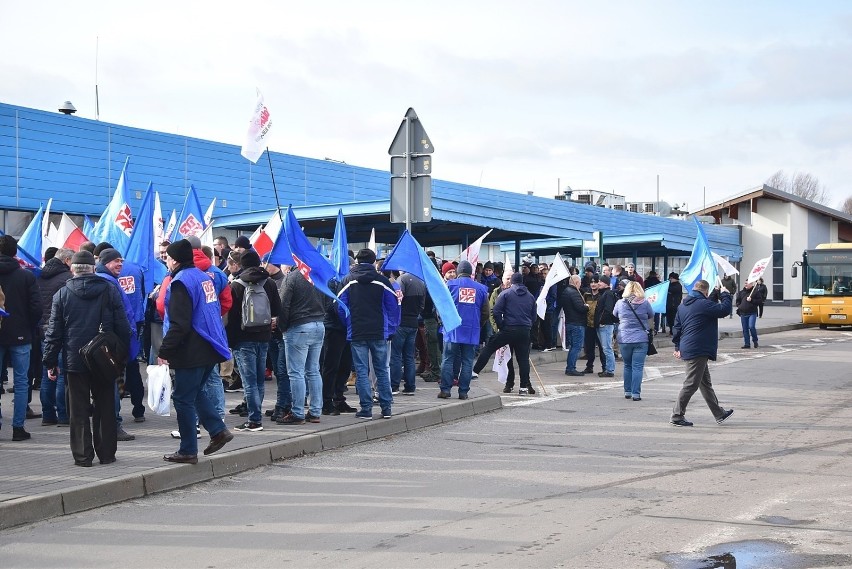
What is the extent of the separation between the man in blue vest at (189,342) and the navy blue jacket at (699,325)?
6218mm

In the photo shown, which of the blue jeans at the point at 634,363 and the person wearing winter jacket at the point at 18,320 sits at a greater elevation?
the person wearing winter jacket at the point at 18,320

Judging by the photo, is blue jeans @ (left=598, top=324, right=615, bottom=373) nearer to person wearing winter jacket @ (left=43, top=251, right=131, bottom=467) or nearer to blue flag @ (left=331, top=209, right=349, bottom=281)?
blue flag @ (left=331, top=209, right=349, bottom=281)

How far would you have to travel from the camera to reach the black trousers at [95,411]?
8930 millimetres

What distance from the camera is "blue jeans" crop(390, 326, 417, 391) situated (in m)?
14.8

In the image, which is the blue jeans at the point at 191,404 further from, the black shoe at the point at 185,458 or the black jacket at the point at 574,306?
the black jacket at the point at 574,306

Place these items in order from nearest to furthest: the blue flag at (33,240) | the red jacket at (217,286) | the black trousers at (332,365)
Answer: the red jacket at (217,286) → the black trousers at (332,365) → the blue flag at (33,240)

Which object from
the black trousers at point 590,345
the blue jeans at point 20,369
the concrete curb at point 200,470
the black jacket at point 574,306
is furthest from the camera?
the black trousers at point 590,345

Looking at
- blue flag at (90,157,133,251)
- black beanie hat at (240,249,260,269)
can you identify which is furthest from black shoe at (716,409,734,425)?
blue flag at (90,157,133,251)

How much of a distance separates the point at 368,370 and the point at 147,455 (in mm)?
3262

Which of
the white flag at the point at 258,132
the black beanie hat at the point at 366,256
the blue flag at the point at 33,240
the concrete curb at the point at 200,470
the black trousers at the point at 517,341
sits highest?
the white flag at the point at 258,132

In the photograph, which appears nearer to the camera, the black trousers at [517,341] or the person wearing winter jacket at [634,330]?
the black trousers at [517,341]

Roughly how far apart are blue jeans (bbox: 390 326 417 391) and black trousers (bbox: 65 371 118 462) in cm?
614

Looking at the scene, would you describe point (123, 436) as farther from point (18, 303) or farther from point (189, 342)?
point (189, 342)

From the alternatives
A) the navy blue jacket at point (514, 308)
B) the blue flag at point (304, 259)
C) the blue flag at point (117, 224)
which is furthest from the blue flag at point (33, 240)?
the navy blue jacket at point (514, 308)
